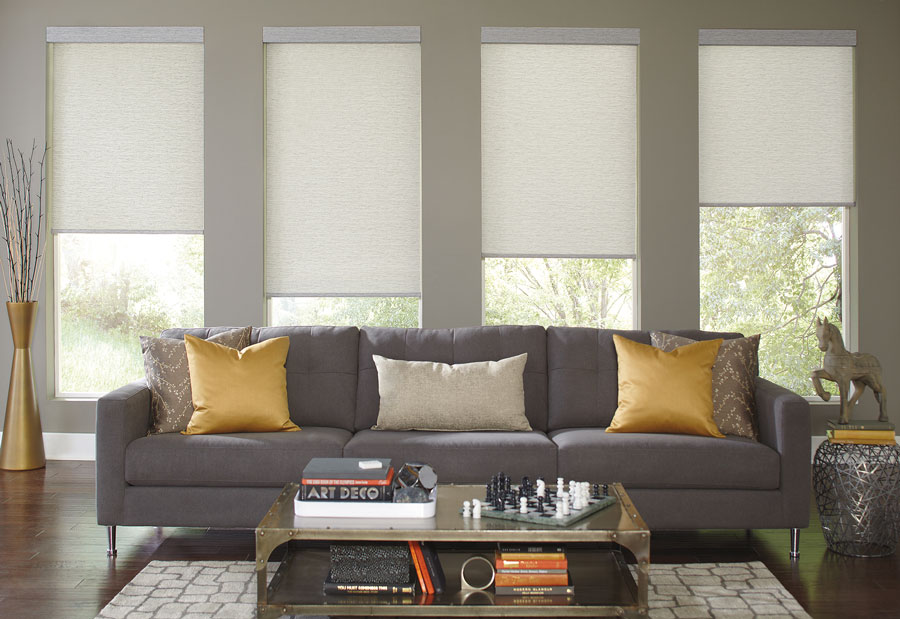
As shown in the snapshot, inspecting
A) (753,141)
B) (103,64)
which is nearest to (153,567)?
(103,64)

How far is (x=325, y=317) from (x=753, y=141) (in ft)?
9.82

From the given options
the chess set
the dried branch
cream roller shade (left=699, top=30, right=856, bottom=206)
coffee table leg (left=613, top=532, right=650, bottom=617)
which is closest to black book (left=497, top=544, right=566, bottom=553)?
the chess set

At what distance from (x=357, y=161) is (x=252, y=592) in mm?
2949

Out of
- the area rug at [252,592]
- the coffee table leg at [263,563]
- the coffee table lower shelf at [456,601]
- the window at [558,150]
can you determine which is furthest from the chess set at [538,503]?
the window at [558,150]

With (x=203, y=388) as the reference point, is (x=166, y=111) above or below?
above

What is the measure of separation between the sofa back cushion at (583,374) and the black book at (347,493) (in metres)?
1.49

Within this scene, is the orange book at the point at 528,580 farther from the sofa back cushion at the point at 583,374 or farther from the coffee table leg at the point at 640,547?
the sofa back cushion at the point at 583,374

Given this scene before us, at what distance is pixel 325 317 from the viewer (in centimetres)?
516

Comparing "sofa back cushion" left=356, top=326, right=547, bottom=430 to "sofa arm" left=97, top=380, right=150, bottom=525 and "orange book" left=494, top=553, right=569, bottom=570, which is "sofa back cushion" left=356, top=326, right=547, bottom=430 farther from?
"orange book" left=494, top=553, right=569, bottom=570

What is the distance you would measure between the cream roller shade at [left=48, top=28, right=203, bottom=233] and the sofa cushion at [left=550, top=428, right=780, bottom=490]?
119 inches

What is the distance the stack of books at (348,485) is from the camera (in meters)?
2.58

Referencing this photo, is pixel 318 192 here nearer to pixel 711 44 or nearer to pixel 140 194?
pixel 140 194

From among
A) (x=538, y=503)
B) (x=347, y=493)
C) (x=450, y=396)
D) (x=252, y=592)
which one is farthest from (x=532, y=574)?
(x=450, y=396)

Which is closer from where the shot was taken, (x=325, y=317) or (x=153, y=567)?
(x=153, y=567)
